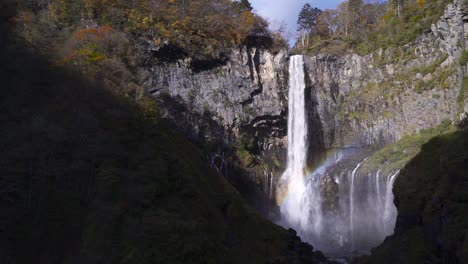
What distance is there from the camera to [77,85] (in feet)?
66.0

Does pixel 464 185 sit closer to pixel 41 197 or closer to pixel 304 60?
pixel 41 197

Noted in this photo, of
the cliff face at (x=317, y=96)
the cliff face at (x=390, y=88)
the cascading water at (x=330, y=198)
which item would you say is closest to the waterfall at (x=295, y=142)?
the cascading water at (x=330, y=198)

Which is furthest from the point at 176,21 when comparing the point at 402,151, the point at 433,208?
the point at 433,208

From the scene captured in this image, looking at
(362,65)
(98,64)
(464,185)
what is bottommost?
(464,185)

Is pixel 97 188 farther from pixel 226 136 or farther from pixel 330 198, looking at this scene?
pixel 330 198

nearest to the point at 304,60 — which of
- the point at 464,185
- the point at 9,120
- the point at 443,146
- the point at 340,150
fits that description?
the point at 340,150

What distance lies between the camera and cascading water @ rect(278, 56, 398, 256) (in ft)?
90.5

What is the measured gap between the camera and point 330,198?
3130cm

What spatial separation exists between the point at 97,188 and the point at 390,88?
24.3 meters

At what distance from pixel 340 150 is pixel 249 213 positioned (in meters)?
16.1

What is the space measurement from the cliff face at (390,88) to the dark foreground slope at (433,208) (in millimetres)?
7512

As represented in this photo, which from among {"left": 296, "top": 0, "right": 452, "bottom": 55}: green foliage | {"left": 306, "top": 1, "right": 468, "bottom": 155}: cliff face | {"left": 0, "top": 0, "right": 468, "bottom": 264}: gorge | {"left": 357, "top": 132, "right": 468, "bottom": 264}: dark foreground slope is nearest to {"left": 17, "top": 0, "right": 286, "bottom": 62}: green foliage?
{"left": 0, "top": 0, "right": 468, "bottom": 264}: gorge

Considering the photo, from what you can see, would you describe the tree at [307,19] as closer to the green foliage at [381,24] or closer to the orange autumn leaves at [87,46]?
the green foliage at [381,24]

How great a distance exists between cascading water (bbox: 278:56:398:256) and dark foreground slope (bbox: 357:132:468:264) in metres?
4.70
